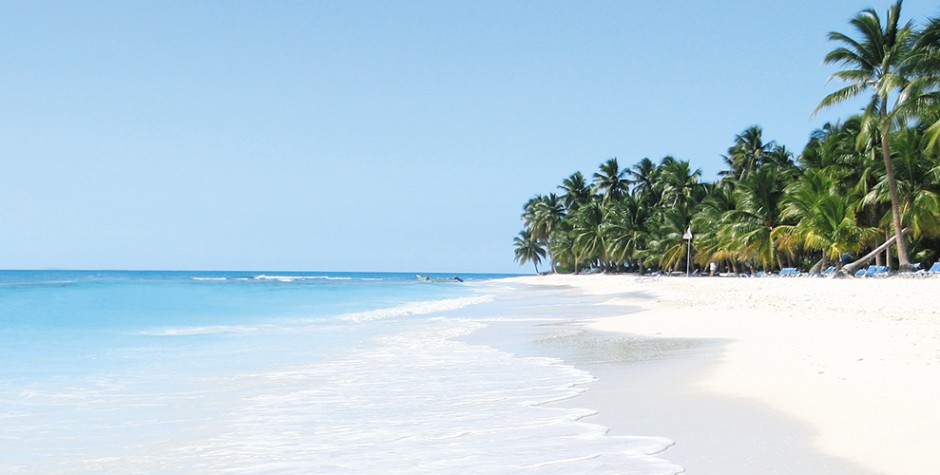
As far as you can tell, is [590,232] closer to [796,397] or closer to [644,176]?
[644,176]

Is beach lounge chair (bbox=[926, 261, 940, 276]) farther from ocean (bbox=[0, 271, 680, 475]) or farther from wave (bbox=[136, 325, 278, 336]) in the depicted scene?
wave (bbox=[136, 325, 278, 336])

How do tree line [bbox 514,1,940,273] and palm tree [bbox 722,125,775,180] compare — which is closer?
tree line [bbox 514,1,940,273]

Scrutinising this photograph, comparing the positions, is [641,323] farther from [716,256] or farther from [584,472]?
[716,256]

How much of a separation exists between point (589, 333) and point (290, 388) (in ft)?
22.1

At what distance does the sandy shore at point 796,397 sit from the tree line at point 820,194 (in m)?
14.5

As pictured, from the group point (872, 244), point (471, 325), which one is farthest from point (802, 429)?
point (872, 244)

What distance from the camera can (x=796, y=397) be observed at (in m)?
5.45

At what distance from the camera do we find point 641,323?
46.3ft

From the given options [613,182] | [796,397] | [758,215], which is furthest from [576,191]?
[796,397]

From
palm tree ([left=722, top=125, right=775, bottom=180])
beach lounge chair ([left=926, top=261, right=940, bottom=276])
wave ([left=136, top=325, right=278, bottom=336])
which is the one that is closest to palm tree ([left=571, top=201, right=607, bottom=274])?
palm tree ([left=722, top=125, right=775, bottom=180])

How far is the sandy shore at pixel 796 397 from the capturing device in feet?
12.7

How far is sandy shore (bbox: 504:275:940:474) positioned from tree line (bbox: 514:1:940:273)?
14.5 meters

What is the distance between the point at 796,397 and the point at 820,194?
98.1 ft

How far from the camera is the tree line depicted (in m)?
24.4
